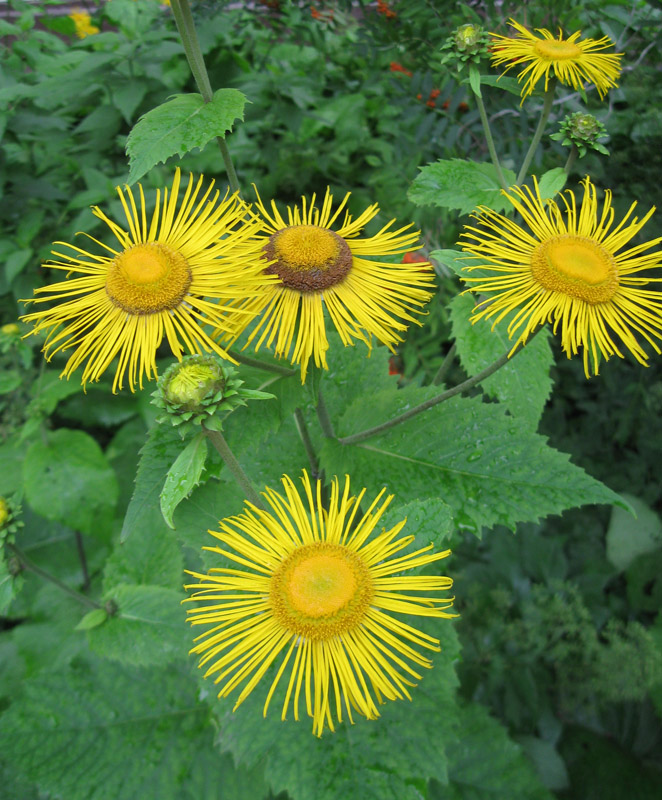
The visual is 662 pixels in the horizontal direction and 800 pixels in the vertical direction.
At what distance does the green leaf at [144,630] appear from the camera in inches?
46.1

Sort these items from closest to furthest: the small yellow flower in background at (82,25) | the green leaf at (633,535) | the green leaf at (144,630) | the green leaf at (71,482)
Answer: the green leaf at (144,630) < the green leaf at (71,482) < the green leaf at (633,535) < the small yellow flower in background at (82,25)

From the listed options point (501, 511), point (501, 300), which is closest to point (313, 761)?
point (501, 511)

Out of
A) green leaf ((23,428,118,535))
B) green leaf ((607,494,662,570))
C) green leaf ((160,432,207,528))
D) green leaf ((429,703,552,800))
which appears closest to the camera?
green leaf ((160,432,207,528))

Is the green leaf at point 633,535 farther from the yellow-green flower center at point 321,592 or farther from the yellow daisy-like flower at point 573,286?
the yellow-green flower center at point 321,592

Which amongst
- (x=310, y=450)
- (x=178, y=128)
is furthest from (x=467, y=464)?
(x=178, y=128)

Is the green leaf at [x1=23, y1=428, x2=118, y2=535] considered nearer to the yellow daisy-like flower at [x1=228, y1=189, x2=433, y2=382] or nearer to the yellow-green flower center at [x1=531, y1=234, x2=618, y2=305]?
the yellow daisy-like flower at [x1=228, y1=189, x2=433, y2=382]

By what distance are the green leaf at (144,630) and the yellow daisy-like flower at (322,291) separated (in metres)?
0.62

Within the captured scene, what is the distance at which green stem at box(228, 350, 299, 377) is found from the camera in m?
0.82

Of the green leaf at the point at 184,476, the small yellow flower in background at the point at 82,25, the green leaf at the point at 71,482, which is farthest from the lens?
the small yellow flower in background at the point at 82,25

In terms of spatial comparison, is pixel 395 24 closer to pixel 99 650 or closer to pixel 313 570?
pixel 313 570

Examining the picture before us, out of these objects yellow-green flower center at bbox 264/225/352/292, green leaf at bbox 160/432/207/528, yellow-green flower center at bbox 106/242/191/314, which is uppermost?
yellow-green flower center at bbox 264/225/352/292

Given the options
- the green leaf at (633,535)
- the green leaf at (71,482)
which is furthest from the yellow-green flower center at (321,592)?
the green leaf at (633,535)

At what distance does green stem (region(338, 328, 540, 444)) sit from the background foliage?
3 cm

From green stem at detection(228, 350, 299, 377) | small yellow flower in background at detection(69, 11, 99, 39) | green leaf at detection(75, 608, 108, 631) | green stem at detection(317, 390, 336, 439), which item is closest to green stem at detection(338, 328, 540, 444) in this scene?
green stem at detection(317, 390, 336, 439)
